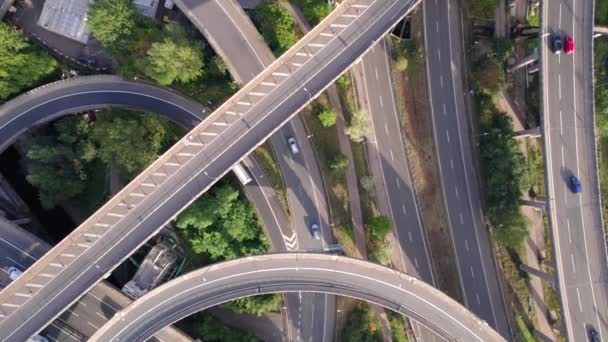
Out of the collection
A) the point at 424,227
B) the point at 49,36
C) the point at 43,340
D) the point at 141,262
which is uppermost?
the point at 49,36

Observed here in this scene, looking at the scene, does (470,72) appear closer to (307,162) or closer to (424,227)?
(424,227)

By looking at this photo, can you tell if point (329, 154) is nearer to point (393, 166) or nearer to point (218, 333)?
point (393, 166)

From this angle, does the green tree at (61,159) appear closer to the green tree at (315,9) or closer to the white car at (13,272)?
the white car at (13,272)

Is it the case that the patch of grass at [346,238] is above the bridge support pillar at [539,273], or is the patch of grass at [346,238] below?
above

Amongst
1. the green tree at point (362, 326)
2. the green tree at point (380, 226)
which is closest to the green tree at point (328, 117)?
the green tree at point (380, 226)

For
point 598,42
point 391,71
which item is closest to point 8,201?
point 391,71

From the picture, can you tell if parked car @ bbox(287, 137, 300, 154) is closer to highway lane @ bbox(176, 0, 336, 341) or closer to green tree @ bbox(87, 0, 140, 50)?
highway lane @ bbox(176, 0, 336, 341)

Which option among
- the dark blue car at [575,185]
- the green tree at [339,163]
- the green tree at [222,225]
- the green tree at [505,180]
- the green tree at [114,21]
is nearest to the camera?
the green tree at [114,21]
